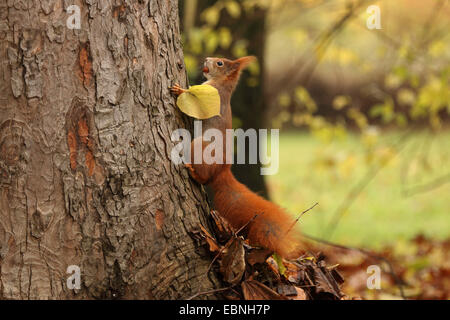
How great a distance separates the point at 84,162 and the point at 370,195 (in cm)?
749

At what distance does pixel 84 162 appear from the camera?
187 centimetres

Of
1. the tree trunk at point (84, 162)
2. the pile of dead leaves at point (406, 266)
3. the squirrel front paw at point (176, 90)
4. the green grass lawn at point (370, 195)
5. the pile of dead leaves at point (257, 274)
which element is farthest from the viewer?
the green grass lawn at point (370, 195)

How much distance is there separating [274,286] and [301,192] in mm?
7109

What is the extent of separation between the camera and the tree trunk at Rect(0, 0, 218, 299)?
183cm

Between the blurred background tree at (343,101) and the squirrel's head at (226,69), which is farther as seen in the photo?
the blurred background tree at (343,101)

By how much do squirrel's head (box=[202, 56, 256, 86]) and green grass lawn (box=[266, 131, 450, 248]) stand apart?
92.5 inches

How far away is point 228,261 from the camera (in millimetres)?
2018

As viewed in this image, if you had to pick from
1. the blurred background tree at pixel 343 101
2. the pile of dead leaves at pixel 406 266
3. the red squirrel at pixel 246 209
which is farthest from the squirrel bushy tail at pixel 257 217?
the pile of dead leaves at pixel 406 266

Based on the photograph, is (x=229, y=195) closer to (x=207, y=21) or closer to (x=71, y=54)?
(x=71, y=54)

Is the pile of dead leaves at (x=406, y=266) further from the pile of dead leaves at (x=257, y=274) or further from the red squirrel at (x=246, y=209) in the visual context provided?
the red squirrel at (x=246, y=209)

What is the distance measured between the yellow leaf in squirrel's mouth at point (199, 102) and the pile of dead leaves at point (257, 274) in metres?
0.43

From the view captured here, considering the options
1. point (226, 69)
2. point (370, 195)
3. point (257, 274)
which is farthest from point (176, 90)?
point (370, 195)

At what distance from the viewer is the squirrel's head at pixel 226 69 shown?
3039 mm
